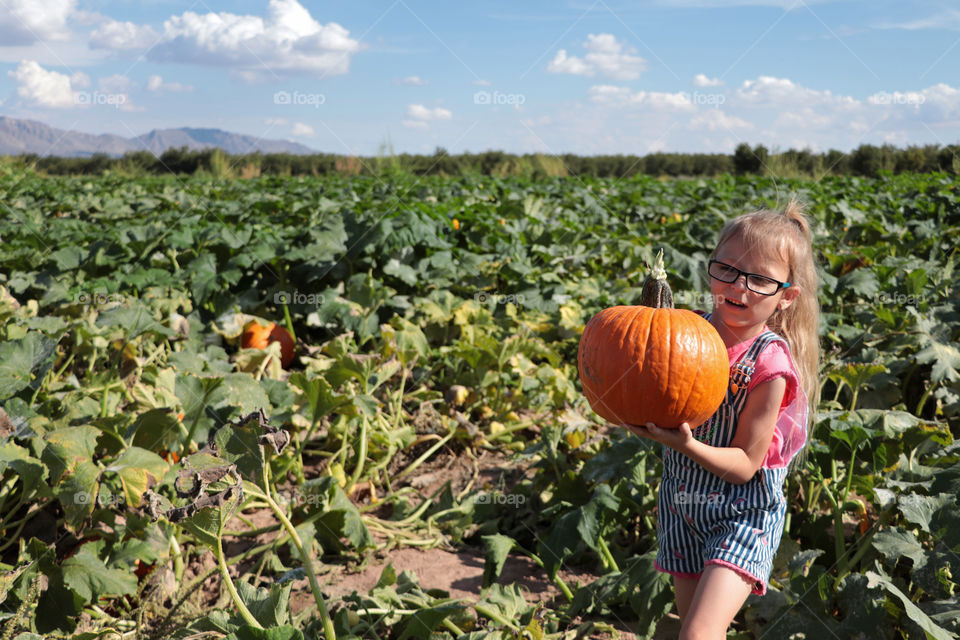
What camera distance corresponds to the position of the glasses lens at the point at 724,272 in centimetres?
173

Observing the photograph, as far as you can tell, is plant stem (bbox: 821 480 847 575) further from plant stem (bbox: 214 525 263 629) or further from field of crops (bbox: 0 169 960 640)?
plant stem (bbox: 214 525 263 629)

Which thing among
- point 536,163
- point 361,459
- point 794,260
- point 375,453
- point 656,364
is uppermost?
point 536,163

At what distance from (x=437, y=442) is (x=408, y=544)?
867 mm

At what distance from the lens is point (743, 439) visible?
5.54 feet

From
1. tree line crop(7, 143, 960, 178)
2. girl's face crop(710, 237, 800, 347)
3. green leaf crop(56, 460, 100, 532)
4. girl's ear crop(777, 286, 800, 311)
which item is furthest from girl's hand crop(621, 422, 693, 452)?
tree line crop(7, 143, 960, 178)

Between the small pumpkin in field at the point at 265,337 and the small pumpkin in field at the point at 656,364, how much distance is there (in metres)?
3.01

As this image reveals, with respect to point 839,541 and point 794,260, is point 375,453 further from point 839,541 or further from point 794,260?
point 794,260

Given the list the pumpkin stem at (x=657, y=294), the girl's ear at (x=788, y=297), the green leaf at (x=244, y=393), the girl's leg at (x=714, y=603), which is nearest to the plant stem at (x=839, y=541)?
the girl's leg at (x=714, y=603)

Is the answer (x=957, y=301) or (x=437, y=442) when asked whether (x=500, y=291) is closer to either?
(x=437, y=442)

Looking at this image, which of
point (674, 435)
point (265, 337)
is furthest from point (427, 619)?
point (265, 337)

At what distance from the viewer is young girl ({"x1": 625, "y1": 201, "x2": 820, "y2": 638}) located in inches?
64.5

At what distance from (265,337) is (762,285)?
328cm

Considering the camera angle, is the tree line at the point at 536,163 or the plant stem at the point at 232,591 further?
the tree line at the point at 536,163

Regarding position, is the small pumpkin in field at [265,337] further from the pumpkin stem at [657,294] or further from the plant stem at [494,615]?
the pumpkin stem at [657,294]
